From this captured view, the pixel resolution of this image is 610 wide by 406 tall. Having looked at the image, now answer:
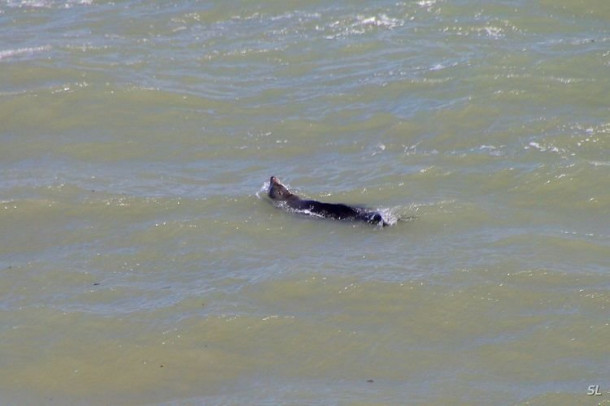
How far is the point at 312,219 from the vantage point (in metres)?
9.16

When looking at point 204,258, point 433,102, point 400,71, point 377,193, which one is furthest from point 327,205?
point 400,71

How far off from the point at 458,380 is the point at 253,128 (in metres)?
5.38

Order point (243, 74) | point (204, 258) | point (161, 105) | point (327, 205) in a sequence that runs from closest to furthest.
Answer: point (204, 258)
point (327, 205)
point (161, 105)
point (243, 74)

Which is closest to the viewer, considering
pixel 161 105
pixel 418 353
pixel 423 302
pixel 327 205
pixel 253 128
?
pixel 418 353

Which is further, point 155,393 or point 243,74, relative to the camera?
point 243,74

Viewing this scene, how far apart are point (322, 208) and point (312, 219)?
129 mm

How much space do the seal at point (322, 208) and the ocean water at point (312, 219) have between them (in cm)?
12

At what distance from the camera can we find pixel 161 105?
12.3 metres

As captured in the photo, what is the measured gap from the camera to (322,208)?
9.19 meters

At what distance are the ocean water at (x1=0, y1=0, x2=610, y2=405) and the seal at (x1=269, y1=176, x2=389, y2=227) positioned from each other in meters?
0.12

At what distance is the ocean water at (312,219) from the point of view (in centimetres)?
700

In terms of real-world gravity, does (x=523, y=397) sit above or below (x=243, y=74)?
below

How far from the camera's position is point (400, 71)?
1291 cm

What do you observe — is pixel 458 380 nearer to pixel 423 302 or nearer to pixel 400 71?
pixel 423 302
